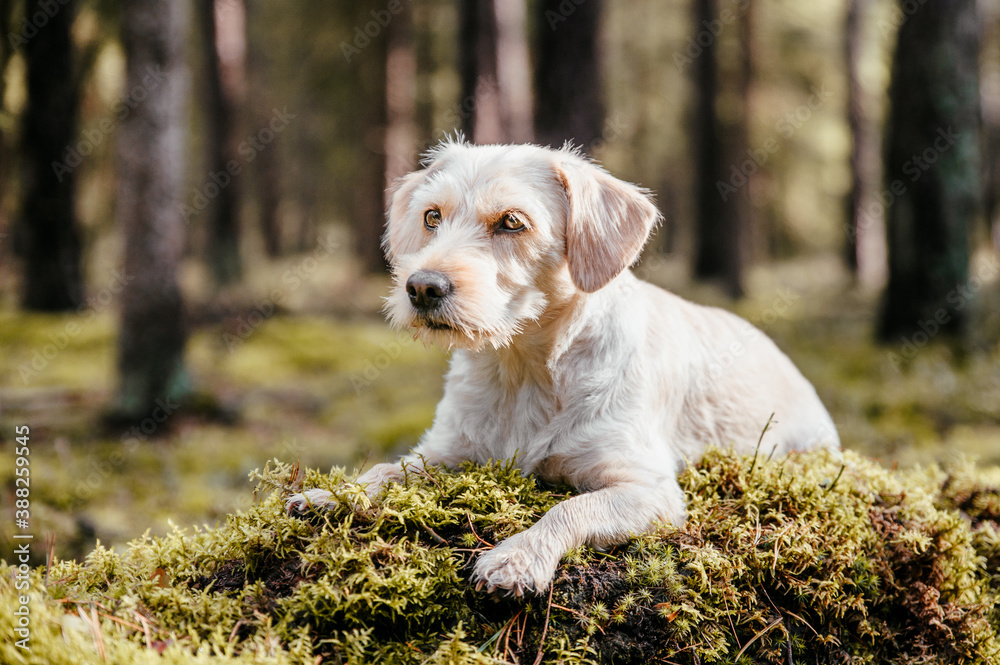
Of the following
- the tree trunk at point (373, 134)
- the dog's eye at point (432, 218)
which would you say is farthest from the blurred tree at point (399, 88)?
the dog's eye at point (432, 218)

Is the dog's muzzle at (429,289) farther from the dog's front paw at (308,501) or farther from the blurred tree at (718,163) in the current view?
the blurred tree at (718,163)

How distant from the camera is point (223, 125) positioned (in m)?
17.2

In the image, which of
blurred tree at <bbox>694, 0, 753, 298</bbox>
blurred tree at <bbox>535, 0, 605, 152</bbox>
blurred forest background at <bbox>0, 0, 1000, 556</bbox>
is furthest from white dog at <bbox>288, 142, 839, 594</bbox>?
blurred tree at <bbox>694, 0, 753, 298</bbox>

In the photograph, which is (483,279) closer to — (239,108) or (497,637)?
(497,637)

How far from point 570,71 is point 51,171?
10763 millimetres

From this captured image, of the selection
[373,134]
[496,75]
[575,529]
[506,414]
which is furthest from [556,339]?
[373,134]

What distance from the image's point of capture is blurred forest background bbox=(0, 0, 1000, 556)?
8797mm

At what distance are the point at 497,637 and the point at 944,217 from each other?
36.1ft

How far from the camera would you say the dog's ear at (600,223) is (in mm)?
3500

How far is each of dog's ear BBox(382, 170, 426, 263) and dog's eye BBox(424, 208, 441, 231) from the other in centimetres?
20

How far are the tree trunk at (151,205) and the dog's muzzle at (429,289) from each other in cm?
705

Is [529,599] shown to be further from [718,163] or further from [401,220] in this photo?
[718,163]

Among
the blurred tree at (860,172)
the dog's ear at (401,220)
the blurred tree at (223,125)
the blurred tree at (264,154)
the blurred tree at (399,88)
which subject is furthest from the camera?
the blurred tree at (264,154)

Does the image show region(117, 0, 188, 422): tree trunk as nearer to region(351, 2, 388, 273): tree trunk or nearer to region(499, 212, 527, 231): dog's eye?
region(499, 212, 527, 231): dog's eye
